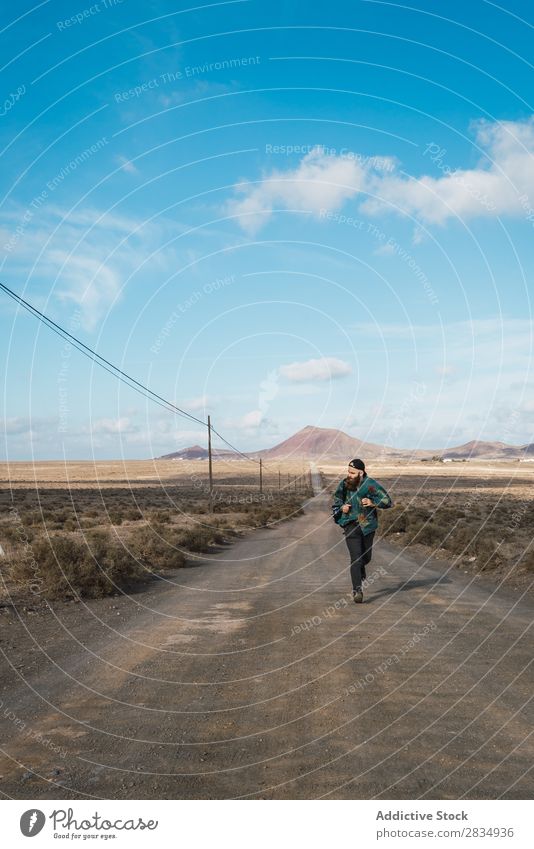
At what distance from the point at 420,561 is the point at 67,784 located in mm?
14499

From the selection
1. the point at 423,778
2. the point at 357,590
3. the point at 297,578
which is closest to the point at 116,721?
the point at 423,778

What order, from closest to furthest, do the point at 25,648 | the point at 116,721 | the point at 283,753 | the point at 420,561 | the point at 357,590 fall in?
the point at 283,753
the point at 116,721
the point at 25,648
the point at 357,590
the point at 420,561

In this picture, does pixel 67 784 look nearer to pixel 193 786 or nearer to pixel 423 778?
pixel 193 786

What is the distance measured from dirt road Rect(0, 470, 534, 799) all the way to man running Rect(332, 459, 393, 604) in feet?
2.18

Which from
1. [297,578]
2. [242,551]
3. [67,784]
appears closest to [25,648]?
[67,784]

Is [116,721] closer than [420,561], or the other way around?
[116,721]

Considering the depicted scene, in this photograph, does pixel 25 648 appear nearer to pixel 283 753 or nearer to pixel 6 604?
pixel 6 604

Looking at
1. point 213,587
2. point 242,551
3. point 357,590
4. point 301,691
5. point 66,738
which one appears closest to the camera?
point 66,738

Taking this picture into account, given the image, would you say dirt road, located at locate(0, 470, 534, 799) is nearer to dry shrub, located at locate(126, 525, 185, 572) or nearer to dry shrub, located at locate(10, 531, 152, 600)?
dry shrub, located at locate(10, 531, 152, 600)

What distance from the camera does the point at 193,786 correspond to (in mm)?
4285
